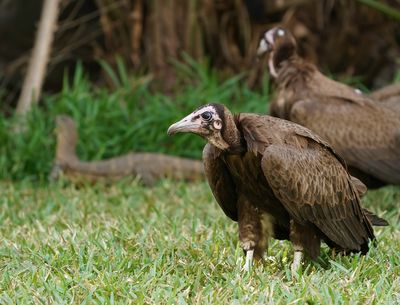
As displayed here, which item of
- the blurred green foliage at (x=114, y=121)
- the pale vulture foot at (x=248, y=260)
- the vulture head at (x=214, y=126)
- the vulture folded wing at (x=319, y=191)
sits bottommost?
the blurred green foliage at (x=114, y=121)

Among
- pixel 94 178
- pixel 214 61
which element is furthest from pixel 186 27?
pixel 94 178

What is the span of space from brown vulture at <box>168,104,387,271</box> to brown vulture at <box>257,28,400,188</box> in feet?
6.37

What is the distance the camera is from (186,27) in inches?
421

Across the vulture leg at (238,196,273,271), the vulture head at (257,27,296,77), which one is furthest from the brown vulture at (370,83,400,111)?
the vulture leg at (238,196,273,271)

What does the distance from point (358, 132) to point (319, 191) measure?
2.36 meters

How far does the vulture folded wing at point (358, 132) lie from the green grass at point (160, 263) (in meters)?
0.33

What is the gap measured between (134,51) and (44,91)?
1.38 m

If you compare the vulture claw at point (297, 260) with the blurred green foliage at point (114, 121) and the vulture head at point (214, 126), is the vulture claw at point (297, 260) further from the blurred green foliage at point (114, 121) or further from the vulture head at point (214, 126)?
the blurred green foliage at point (114, 121)

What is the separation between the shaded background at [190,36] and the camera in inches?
423

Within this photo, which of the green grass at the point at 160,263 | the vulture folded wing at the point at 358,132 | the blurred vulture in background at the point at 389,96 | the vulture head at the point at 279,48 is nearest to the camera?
the green grass at the point at 160,263

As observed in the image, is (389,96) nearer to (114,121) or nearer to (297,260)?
(114,121)

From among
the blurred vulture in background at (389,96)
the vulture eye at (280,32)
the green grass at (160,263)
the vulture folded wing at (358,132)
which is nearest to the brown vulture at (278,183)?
the green grass at (160,263)

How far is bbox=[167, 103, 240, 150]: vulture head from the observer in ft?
15.1

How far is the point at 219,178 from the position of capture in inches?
191
